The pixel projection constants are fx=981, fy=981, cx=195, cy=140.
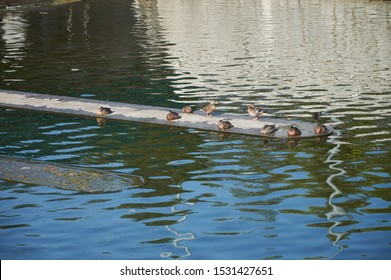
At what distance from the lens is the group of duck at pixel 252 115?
77.2 ft

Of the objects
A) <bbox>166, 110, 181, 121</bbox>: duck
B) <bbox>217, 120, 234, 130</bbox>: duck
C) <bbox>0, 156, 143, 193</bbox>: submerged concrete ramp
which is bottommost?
<bbox>166, 110, 181, 121</bbox>: duck

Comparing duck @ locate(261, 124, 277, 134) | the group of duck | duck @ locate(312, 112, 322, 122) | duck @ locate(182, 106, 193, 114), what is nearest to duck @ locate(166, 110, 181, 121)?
the group of duck

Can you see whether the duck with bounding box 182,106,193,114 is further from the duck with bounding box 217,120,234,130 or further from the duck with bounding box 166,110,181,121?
the duck with bounding box 217,120,234,130

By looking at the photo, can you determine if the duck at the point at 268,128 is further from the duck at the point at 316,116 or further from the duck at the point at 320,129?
the duck at the point at 316,116

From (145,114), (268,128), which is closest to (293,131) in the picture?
(268,128)

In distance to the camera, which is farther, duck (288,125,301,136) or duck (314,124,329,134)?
duck (314,124,329,134)

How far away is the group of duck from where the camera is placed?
23.5m

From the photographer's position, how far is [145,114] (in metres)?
27.0

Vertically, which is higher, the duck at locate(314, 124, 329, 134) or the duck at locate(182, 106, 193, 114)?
the duck at locate(314, 124, 329, 134)

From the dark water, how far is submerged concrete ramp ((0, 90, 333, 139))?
1.62 feet

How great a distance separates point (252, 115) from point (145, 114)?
316 centimetres

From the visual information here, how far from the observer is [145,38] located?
1837 inches

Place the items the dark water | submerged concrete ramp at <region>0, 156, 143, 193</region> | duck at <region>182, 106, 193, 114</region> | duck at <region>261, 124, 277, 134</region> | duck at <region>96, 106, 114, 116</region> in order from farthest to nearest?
duck at <region>96, 106, 114, 116</region> < duck at <region>182, 106, 193, 114</region> < duck at <region>261, 124, 277, 134</region> < submerged concrete ramp at <region>0, 156, 143, 193</region> < the dark water

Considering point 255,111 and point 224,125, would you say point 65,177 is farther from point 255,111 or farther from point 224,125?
point 255,111
